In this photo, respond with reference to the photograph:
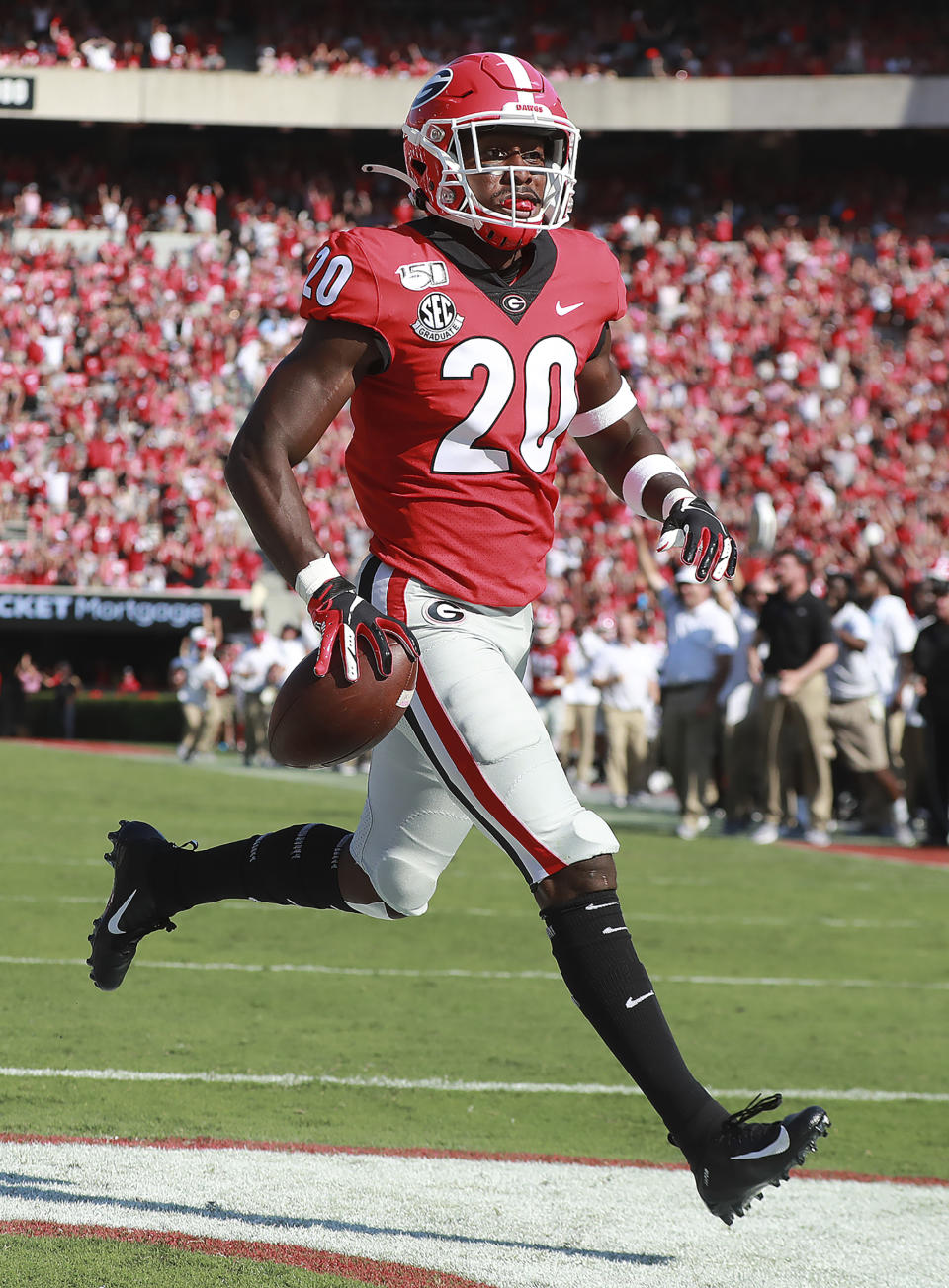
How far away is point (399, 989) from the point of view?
5879 millimetres

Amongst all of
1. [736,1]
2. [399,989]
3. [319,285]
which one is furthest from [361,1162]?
[736,1]

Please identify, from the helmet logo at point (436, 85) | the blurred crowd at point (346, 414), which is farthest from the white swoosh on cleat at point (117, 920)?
the blurred crowd at point (346, 414)

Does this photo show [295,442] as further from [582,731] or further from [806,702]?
[582,731]

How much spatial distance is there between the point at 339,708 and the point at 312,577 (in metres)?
0.25

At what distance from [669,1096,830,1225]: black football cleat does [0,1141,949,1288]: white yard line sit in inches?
9.0

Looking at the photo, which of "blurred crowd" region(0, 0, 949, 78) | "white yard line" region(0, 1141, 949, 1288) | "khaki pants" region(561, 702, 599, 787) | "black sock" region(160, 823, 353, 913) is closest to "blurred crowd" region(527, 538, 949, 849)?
"khaki pants" region(561, 702, 599, 787)

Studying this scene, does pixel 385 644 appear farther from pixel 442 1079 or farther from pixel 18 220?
pixel 18 220

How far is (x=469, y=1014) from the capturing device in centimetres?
546

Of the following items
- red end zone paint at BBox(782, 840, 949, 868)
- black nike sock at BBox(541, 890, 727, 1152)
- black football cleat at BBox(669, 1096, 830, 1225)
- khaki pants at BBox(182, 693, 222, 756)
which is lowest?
khaki pants at BBox(182, 693, 222, 756)

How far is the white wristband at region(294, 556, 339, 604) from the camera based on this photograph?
296 centimetres

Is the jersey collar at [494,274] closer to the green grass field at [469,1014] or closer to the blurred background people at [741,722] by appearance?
the green grass field at [469,1014]

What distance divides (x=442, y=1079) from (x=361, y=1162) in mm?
973

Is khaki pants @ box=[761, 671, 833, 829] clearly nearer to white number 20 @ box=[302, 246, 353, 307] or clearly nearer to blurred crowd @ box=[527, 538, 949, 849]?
blurred crowd @ box=[527, 538, 949, 849]

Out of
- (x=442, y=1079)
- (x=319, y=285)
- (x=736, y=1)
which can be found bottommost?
(x=442, y=1079)
